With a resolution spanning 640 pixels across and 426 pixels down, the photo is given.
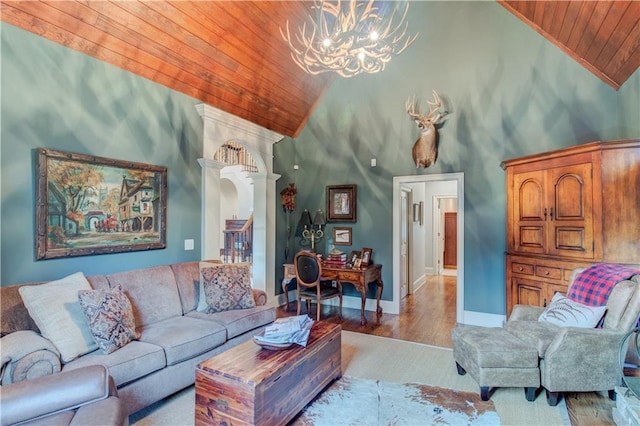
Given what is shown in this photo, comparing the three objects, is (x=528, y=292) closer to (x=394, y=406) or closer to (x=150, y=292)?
(x=394, y=406)

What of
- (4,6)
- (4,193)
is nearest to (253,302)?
(4,193)

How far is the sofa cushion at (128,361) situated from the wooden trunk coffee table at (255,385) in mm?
520

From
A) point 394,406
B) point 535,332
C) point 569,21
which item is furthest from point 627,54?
point 394,406

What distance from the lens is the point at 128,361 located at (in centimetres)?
223

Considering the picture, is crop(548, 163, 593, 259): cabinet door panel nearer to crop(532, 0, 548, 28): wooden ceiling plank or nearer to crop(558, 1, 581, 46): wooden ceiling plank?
crop(558, 1, 581, 46): wooden ceiling plank

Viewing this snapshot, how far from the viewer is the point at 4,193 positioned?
2.44 metres

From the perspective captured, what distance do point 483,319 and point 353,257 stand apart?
1957 millimetres

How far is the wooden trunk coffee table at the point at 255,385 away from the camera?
74.7 inches

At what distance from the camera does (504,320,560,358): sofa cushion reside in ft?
8.07

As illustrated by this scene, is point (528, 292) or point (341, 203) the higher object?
point (341, 203)

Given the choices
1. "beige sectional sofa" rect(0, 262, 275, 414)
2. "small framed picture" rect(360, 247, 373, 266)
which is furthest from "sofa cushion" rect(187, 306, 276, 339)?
"small framed picture" rect(360, 247, 373, 266)

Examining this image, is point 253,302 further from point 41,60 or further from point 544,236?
point 544,236

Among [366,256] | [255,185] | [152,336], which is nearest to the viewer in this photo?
[152,336]

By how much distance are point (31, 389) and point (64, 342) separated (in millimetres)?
711
